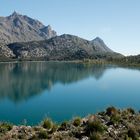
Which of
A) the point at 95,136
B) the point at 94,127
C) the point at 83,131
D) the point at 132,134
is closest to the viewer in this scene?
the point at 95,136

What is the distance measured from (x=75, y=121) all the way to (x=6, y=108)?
116 ft

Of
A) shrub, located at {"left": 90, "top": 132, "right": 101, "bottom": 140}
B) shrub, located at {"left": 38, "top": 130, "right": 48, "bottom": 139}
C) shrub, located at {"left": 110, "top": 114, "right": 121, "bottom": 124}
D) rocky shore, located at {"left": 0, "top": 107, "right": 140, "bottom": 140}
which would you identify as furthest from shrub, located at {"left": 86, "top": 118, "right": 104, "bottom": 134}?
shrub, located at {"left": 38, "top": 130, "right": 48, "bottom": 139}

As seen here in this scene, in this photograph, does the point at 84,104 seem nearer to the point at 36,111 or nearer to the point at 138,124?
the point at 36,111

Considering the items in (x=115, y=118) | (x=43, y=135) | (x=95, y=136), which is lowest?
(x=43, y=135)

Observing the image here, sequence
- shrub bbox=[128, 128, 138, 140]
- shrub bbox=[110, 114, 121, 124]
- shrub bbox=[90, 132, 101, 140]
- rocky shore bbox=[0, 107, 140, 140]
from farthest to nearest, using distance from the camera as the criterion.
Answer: shrub bbox=[110, 114, 121, 124], shrub bbox=[128, 128, 138, 140], rocky shore bbox=[0, 107, 140, 140], shrub bbox=[90, 132, 101, 140]

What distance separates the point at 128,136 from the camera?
61.6 feet

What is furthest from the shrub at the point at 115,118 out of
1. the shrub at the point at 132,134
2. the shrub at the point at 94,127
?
the shrub at the point at 132,134

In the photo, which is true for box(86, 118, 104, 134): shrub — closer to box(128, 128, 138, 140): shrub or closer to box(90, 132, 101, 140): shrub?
box(90, 132, 101, 140): shrub

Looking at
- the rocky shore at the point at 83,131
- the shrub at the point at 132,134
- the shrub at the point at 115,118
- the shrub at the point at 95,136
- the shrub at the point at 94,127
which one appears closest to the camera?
the shrub at the point at 95,136

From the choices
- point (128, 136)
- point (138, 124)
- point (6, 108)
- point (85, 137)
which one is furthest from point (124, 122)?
point (6, 108)

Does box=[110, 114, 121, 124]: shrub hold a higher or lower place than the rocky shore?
higher

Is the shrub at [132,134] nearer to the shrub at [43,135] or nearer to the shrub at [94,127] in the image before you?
the shrub at [94,127]

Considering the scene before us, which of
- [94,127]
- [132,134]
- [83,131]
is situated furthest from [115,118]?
[83,131]

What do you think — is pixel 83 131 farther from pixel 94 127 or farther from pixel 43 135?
pixel 43 135
